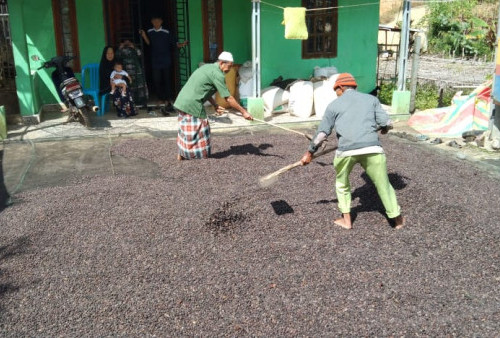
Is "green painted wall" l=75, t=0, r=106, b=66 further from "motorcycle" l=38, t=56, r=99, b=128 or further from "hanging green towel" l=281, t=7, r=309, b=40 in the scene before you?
"hanging green towel" l=281, t=7, r=309, b=40

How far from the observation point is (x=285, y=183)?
21.9ft

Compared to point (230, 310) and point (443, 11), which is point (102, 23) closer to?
point (230, 310)

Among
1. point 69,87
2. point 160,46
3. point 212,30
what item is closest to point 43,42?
point 69,87

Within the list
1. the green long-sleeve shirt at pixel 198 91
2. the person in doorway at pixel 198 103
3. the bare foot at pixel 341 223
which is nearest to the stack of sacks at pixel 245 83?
the person in doorway at pixel 198 103

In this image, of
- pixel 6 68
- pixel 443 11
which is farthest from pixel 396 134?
pixel 443 11

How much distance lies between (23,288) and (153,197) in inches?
83.4

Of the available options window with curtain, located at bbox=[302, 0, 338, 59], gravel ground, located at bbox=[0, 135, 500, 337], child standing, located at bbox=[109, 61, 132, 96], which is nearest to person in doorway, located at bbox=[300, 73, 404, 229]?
gravel ground, located at bbox=[0, 135, 500, 337]

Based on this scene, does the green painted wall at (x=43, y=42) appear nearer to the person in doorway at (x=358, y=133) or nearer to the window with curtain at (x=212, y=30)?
the window with curtain at (x=212, y=30)

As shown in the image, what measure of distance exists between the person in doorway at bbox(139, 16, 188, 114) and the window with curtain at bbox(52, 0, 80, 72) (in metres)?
Answer: 1.37

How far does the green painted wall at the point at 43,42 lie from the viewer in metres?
9.83

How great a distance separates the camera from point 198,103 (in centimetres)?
741

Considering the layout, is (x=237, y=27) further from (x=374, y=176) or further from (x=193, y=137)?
(x=374, y=176)

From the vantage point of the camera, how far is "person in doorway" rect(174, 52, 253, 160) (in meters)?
7.23

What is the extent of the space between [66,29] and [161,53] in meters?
2.02
